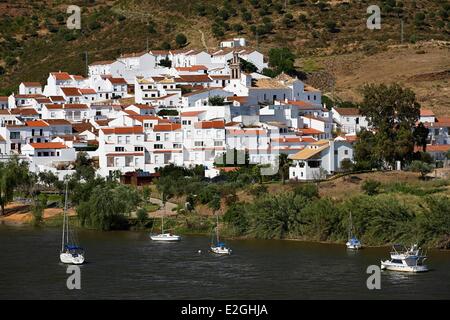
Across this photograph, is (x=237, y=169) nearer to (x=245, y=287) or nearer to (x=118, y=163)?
(x=118, y=163)

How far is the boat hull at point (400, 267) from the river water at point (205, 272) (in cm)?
41

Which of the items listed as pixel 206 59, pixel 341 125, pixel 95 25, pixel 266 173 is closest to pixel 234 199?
pixel 266 173

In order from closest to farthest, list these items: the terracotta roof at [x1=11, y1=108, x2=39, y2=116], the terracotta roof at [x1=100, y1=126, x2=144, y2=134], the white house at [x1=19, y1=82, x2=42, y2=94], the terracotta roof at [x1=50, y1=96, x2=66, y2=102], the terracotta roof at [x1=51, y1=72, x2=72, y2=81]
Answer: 1. the terracotta roof at [x1=100, y1=126, x2=144, y2=134]
2. the terracotta roof at [x1=11, y1=108, x2=39, y2=116]
3. the terracotta roof at [x1=50, y1=96, x2=66, y2=102]
4. the terracotta roof at [x1=51, y1=72, x2=72, y2=81]
5. the white house at [x1=19, y1=82, x2=42, y2=94]

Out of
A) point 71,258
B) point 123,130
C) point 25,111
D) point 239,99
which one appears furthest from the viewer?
point 25,111

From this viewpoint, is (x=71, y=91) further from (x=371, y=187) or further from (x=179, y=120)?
(x=371, y=187)

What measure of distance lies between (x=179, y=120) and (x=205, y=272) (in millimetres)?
30174

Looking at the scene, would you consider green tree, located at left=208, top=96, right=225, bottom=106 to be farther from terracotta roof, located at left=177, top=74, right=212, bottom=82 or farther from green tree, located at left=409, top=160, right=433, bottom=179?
green tree, located at left=409, top=160, right=433, bottom=179

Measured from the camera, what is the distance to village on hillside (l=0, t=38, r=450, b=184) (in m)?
67.1

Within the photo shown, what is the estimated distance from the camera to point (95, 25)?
106 metres

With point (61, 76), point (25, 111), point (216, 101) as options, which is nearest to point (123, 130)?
point (216, 101)

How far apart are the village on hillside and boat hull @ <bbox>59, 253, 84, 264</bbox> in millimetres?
18625

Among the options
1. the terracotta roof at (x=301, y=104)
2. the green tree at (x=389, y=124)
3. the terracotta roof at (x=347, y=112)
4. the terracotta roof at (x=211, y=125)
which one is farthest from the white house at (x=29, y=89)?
the green tree at (x=389, y=124)

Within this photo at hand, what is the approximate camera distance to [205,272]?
42.8m

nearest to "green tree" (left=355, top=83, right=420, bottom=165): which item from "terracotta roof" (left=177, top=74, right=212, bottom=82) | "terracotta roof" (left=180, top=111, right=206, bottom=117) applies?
"terracotta roof" (left=180, top=111, right=206, bottom=117)
